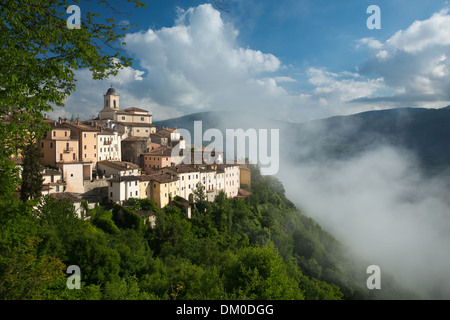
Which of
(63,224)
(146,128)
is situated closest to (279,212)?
(146,128)

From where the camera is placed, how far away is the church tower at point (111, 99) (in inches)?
2425

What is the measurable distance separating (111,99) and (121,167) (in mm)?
26803

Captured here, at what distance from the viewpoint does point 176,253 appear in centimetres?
3145

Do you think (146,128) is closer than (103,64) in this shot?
No

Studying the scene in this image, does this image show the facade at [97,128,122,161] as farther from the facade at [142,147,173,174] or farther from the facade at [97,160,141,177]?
the facade at [142,147,173,174]

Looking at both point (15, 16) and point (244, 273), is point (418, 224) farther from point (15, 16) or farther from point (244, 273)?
point (15, 16)

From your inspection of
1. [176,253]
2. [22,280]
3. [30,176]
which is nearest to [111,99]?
[30,176]

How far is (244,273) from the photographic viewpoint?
1495 centimetres

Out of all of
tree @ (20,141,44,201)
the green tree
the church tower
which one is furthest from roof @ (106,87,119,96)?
the green tree

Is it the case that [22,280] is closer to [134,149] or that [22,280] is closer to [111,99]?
[134,149]

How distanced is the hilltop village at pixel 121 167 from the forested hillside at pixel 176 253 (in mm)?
2458

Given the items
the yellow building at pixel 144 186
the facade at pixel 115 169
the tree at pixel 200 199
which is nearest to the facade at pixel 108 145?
the facade at pixel 115 169

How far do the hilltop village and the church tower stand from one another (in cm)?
130

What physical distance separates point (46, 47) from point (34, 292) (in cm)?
637
